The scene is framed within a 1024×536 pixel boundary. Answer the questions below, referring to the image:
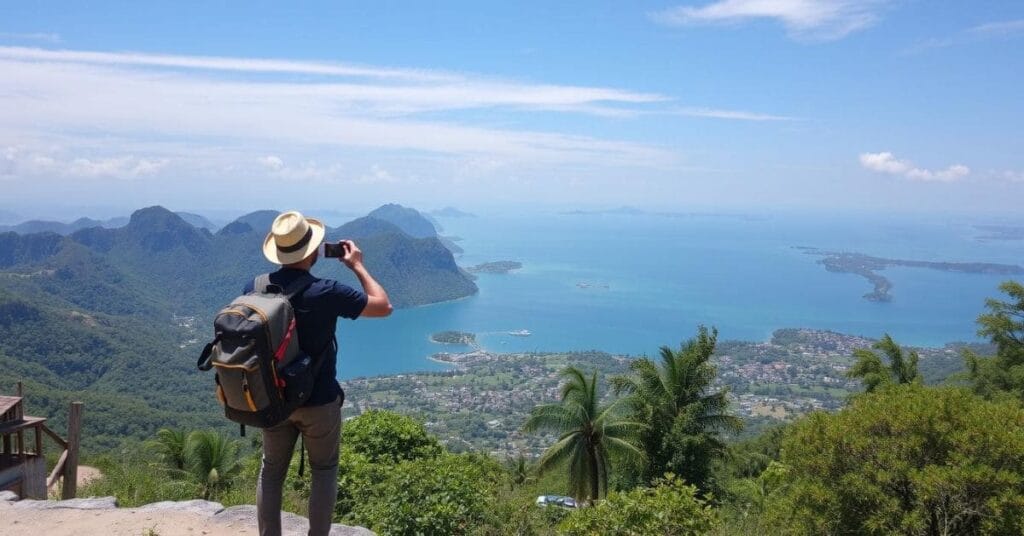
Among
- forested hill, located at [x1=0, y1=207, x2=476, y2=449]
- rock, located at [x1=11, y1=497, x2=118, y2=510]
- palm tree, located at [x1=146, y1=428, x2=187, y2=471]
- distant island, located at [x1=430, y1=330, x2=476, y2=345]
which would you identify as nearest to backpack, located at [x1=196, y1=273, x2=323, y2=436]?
rock, located at [x1=11, y1=497, x2=118, y2=510]

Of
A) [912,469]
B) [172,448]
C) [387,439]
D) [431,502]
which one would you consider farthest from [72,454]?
[912,469]

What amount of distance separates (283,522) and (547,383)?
63280mm

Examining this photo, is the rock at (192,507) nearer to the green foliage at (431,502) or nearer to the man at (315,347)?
the green foliage at (431,502)

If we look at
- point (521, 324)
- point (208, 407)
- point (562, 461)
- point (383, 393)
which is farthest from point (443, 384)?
point (562, 461)

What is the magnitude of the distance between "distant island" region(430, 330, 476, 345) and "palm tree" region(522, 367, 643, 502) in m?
77.6

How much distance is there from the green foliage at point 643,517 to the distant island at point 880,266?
420ft

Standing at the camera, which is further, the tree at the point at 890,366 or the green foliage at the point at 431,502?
the tree at the point at 890,366

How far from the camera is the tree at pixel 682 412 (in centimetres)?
1296

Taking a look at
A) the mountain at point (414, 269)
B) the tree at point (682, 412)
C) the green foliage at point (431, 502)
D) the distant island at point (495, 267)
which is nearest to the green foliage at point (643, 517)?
the green foliage at point (431, 502)

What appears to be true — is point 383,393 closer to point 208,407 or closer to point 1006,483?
point 208,407

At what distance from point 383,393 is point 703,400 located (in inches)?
2101

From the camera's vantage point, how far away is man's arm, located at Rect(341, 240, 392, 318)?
277cm

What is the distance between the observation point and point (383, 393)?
2484 inches

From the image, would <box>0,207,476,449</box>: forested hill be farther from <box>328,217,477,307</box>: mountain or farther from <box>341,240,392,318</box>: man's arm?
<box>341,240,392,318</box>: man's arm
